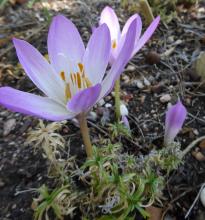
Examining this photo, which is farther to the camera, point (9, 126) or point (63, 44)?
point (9, 126)

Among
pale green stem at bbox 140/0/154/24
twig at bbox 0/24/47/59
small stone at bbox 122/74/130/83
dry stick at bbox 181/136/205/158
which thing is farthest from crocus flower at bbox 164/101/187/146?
twig at bbox 0/24/47/59

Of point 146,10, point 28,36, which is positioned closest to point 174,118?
point 146,10

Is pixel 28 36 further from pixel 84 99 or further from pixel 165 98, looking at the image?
pixel 84 99

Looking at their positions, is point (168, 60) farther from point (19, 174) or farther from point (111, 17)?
point (19, 174)

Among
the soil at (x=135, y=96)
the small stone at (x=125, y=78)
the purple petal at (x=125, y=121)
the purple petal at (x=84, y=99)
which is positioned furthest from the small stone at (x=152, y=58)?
the purple petal at (x=84, y=99)

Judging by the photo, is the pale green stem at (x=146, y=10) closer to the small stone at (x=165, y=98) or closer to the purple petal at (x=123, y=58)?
the small stone at (x=165, y=98)

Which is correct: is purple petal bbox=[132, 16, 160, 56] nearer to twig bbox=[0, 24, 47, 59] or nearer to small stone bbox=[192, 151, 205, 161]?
small stone bbox=[192, 151, 205, 161]

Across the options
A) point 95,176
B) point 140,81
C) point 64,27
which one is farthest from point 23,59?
point 140,81
